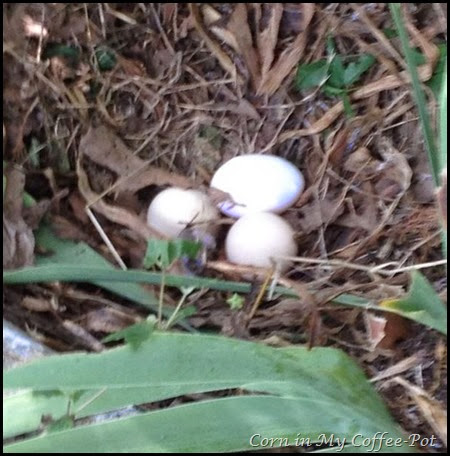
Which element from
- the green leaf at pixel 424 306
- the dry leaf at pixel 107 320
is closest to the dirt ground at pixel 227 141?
the dry leaf at pixel 107 320

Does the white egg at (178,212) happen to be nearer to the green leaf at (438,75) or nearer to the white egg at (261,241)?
the white egg at (261,241)

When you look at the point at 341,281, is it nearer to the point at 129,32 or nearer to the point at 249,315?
the point at 249,315

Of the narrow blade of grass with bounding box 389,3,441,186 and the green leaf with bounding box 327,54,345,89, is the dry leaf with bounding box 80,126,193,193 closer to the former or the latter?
the green leaf with bounding box 327,54,345,89

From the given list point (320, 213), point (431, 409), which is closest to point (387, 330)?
point (431, 409)

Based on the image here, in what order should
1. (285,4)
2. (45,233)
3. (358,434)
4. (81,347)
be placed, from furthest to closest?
(285,4) → (45,233) → (81,347) → (358,434)

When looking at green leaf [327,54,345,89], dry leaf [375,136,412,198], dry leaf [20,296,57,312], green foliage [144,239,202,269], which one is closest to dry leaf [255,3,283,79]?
green leaf [327,54,345,89]

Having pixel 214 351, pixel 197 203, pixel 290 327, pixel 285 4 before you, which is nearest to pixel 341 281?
pixel 290 327
